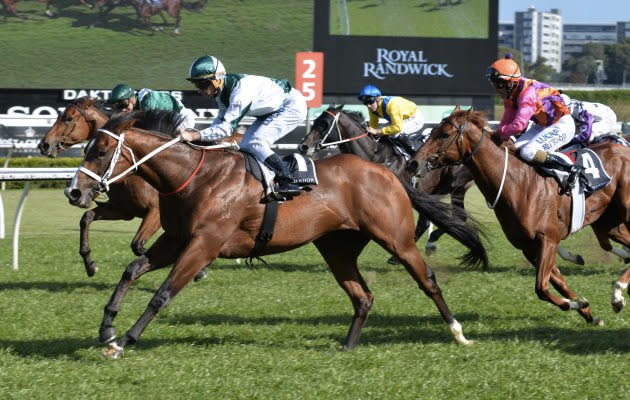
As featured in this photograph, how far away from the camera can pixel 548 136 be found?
6.54 metres

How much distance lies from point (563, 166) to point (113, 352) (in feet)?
9.87

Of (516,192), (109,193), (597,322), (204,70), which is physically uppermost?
(204,70)

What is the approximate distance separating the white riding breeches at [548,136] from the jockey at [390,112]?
292 centimetres

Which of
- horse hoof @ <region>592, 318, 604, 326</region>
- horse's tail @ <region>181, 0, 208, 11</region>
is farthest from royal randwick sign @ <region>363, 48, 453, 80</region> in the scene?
horse hoof @ <region>592, 318, 604, 326</region>

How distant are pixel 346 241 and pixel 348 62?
1664 centimetres

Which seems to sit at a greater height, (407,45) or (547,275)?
(547,275)

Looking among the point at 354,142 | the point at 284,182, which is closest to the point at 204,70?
the point at 284,182

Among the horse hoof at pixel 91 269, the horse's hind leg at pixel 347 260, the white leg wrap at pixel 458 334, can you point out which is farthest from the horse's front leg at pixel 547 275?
the horse hoof at pixel 91 269

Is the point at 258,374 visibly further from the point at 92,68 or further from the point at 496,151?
the point at 92,68

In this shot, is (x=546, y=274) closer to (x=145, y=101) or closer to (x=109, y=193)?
(x=145, y=101)

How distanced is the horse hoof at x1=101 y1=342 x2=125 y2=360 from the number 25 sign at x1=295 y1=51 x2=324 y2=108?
1150 centimetres

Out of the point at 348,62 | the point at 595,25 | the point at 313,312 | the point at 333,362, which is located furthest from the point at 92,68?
the point at 595,25

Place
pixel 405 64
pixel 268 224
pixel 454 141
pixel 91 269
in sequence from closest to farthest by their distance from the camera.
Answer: pixel 268 224, pixel 454 141, pixel 91 269, pixel 405 64

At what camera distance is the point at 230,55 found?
77.5ft
